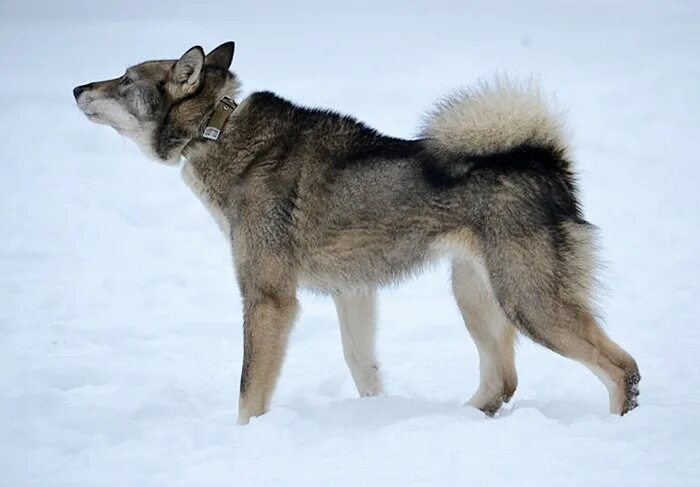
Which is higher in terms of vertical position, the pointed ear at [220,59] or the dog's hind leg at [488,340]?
the pointed ear at [220,59]

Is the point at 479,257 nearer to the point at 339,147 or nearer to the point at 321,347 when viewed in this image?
the point at 339,147

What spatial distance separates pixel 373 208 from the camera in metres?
5.60

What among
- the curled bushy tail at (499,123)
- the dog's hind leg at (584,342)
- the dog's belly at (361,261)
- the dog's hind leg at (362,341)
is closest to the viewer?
the dog's hind leg at (584,342)

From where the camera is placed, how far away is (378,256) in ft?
18.6

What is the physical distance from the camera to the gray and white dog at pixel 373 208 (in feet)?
17.0

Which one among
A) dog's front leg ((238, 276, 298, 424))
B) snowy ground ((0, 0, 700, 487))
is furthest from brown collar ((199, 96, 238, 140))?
snowy ground ((0, 0, 700, 487))

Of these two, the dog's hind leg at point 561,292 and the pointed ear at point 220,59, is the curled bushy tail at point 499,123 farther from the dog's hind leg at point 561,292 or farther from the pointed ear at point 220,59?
the pointed ear at point 220,59

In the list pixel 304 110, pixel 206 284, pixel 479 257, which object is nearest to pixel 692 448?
pixel 479 257

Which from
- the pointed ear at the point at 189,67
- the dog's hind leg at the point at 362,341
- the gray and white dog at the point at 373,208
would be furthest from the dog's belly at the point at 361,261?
the pointed ear at the point at 189,67

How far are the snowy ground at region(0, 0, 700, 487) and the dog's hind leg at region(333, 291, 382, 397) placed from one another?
212 millimetres

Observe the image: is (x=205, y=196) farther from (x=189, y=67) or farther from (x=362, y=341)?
(x=362, y=341)

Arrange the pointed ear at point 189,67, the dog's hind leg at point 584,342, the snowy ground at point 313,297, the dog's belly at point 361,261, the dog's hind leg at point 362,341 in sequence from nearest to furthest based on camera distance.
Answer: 1. the snowy ground at point 313,297
2. the dog's hind leg at point 584,342
3. the dog's belly at point 361,261
4. the pointed ear at point 189,67
5. the dog's hind leg at point 362,341

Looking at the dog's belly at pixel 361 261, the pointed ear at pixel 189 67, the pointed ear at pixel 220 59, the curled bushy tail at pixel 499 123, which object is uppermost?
the pointed ear at pixel 220 59

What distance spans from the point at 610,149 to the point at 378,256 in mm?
6854
